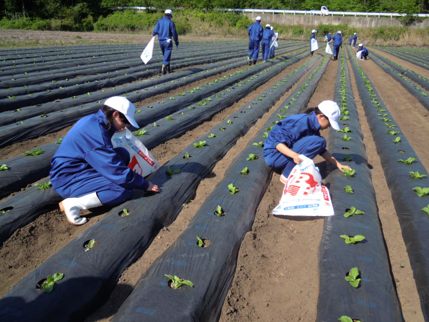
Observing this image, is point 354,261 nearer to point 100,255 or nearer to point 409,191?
point 409,191

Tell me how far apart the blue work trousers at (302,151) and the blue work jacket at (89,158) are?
6.29 feet

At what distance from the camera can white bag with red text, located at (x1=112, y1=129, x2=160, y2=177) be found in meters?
4.26

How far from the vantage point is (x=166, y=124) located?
23.9ft

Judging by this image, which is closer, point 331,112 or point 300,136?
point 331,112

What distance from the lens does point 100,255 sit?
10.3 feet

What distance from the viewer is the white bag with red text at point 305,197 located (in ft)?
13.3

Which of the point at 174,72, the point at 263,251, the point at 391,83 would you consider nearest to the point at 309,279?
the point at 263,251

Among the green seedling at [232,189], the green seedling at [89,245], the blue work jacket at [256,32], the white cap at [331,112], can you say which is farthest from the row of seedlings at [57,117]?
the blue work jacket at [256,32]

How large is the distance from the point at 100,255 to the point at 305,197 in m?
2.19

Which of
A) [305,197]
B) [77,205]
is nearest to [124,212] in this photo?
[77,205]

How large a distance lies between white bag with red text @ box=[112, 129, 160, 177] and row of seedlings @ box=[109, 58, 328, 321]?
3.05 ft

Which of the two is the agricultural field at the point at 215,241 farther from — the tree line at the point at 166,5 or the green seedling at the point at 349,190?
the tree line at the point at 166,5

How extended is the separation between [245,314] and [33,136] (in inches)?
204

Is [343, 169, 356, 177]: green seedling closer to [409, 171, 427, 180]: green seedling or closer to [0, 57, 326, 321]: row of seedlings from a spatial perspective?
[409, 171, 427, 180]: green seedling
